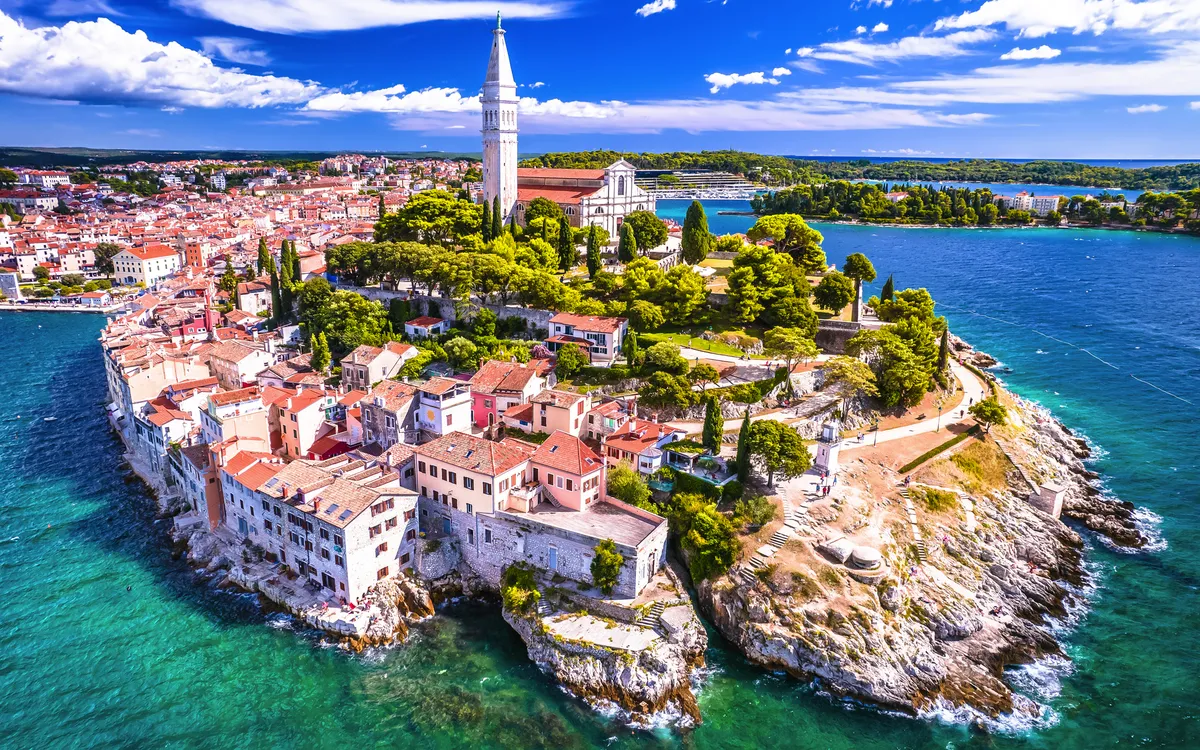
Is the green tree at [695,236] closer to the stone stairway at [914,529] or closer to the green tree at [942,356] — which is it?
the green tree at [942,356]

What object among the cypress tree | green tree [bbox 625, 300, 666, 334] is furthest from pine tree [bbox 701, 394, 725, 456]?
the cypress tree

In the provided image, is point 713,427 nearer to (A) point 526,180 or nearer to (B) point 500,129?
(B) point 500,129

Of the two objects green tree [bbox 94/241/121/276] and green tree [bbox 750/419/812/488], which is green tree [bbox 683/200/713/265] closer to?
green tree [bbox 750/419/812/488]

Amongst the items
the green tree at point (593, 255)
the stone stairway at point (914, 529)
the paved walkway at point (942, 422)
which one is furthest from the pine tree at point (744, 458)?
the green tree at point (593, 255)

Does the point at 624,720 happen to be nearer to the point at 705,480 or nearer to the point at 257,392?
the point at 705,480

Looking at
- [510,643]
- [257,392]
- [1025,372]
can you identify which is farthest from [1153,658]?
[257,392]

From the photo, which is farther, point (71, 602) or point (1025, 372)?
point (1025, 372)
